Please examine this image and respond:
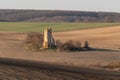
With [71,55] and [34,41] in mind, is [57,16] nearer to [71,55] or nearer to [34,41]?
[34,41]

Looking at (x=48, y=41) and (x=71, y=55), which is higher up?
(x=48, y=41)

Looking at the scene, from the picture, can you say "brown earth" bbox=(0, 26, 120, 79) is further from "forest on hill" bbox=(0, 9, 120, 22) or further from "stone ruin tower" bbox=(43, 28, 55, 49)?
"forest on hill" bbox=(0, 9, 120, 22)

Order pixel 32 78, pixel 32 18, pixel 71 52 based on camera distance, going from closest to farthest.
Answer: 1. pixel 32 78
2. pixel 71 52
3. pixel 32 18

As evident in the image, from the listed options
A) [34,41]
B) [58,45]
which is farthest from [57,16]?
[58,45]

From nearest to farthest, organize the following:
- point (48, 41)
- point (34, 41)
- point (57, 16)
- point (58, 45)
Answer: point (58, 45), point (48, 41), point (34, 41), point (57, 16)

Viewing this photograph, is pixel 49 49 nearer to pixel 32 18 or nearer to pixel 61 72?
pixel 61 72

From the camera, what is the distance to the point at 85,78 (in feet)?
52.9

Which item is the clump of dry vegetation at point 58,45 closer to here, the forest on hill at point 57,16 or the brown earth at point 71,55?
the brown earth at point 71,55

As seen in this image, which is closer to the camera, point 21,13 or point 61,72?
point 61,72

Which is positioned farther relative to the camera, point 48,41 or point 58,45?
point 48,41

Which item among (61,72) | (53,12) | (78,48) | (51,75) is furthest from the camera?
(53,12)

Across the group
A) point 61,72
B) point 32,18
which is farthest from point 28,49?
point 32,18

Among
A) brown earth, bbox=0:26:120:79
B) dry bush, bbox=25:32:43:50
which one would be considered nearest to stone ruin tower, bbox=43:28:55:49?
dry bush, bbox=25:32:43:50

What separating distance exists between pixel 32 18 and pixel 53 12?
2048 centimetres
